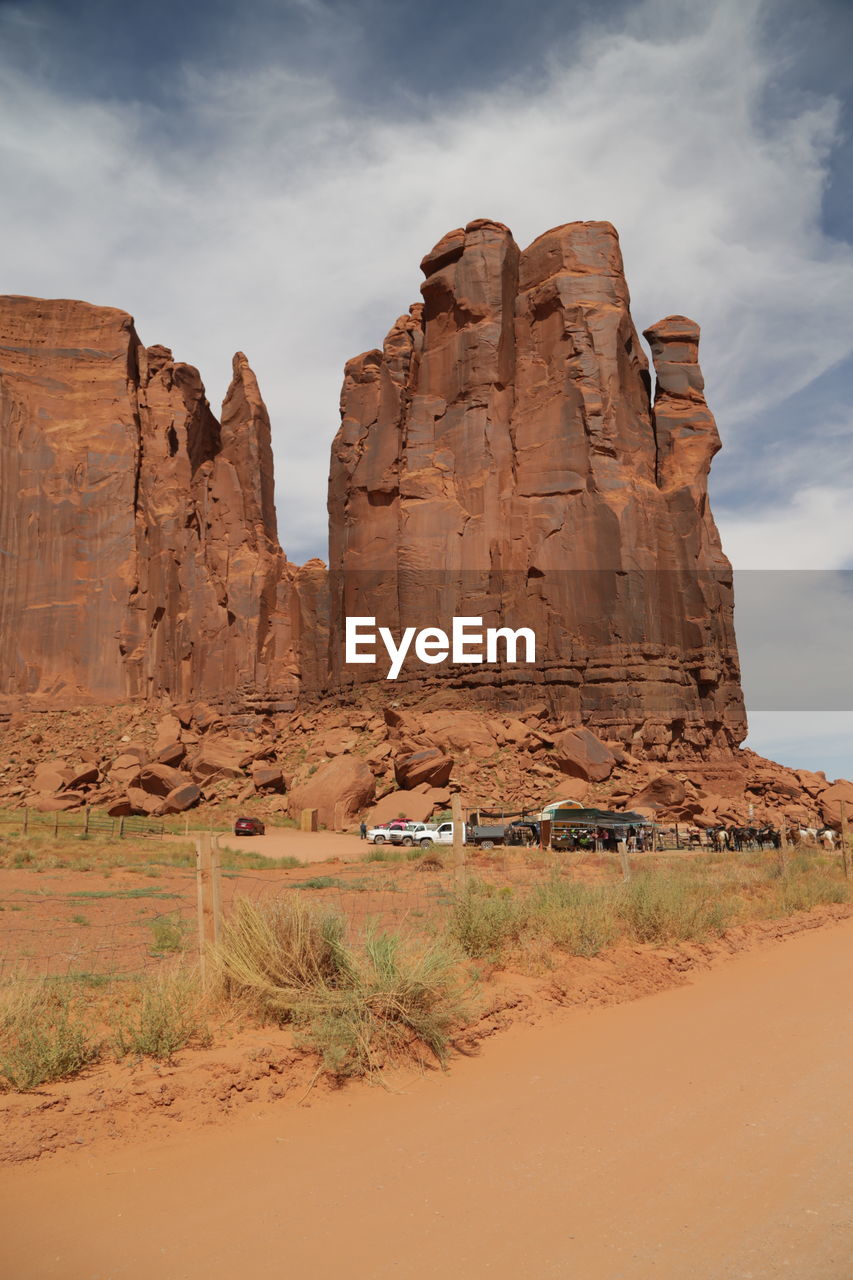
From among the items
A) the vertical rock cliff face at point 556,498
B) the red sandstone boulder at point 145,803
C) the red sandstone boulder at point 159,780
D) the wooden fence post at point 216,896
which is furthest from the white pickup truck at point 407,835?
the wooden fence post at point 216,896

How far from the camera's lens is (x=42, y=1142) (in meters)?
5.59

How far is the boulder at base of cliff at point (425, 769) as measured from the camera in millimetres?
38125

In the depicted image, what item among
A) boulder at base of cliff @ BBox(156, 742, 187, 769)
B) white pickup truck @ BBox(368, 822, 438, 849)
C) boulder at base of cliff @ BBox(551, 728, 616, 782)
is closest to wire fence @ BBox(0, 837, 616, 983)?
white pickup truck @ BBox(368, 822, 438, 849)

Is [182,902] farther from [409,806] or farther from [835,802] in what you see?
[835,802]


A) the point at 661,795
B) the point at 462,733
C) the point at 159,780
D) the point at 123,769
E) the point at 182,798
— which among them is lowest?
the point at 182,798

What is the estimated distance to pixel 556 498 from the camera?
45.9m

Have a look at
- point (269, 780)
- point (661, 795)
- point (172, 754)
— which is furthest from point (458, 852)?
point (172, 754)

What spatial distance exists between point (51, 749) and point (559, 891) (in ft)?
148

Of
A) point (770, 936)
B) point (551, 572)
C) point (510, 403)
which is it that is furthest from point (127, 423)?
point (770, 936)

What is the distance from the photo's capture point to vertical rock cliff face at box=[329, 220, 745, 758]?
143 ft

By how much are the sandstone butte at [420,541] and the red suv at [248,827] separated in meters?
4.91

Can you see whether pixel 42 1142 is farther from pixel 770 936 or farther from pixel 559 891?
pixel 770 936

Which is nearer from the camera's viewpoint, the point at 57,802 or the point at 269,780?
the point at 57,802

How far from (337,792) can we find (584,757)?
1066 cm
